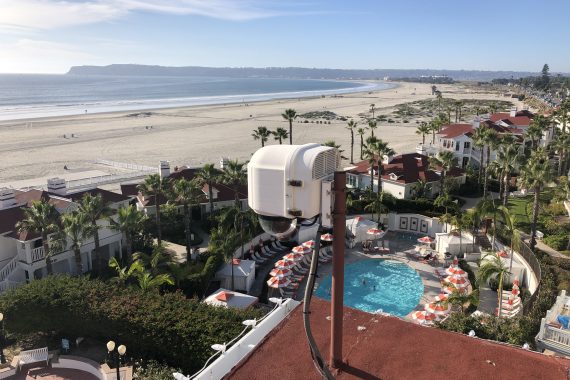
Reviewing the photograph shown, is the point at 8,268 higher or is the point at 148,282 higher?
the point at 148,282

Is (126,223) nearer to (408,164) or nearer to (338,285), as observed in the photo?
(338,285)

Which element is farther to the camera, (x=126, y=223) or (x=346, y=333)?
(x=126, y=223)

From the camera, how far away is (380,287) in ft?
87.2

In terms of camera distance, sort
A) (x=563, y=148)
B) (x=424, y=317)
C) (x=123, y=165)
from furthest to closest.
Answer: (x=123, y=165) → (x=563, y=148) → (x=424, y=317)

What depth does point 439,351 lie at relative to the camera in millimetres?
6781

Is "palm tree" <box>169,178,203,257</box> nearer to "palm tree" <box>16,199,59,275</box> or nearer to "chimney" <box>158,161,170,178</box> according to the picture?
"palm tree" <box>16,199,59,275</box>

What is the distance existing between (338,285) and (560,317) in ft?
50.9

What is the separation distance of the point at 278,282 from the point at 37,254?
1247cm

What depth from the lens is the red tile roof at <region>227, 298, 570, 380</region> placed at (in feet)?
20.5

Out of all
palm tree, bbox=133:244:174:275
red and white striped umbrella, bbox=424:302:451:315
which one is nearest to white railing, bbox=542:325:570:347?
red and white striped umbrella, bbox=424:302:451:315

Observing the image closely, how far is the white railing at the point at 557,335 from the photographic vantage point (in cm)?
1546

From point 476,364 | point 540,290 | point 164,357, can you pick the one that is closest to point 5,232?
point 164,357

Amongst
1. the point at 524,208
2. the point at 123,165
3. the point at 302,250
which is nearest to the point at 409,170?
the point at 524,208

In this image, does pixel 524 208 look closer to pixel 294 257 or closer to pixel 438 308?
pixel 438 308
